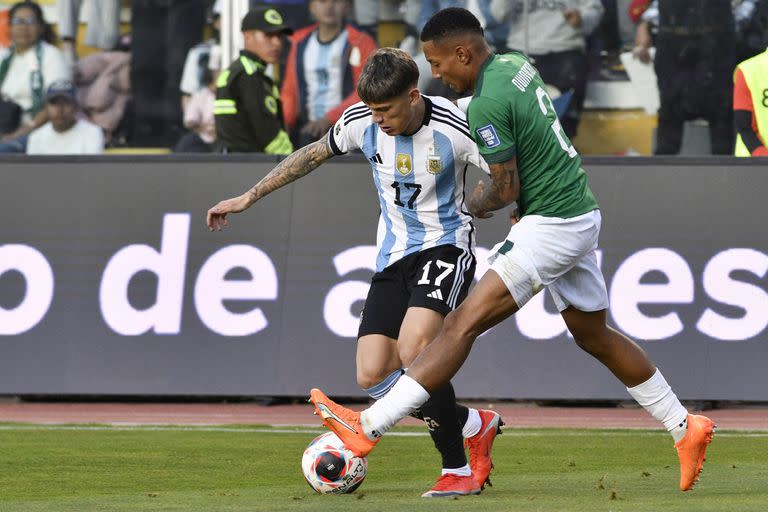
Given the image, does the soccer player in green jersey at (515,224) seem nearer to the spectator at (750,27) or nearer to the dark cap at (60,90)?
the spectator at (750,27)

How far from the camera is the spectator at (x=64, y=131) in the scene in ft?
45.5

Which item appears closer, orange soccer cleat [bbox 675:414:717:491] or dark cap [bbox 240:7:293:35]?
orange soccer cleat [bbox 675:414:717:491]

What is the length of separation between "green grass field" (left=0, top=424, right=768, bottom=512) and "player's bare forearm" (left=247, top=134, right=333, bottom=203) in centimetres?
150

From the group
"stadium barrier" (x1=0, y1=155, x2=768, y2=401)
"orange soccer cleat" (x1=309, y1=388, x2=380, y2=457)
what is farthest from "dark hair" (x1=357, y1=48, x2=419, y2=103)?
"stadium barrier" (x1=0, y1=155, x2=768, y2=401)

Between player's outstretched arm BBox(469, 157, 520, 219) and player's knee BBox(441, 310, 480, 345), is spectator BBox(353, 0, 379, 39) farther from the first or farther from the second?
player's knee BBox(441, 310, 480, 345)

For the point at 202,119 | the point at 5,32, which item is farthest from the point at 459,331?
the point at 5,32

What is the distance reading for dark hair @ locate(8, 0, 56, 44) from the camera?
14.0 metres

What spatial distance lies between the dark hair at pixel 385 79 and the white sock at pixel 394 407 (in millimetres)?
1324

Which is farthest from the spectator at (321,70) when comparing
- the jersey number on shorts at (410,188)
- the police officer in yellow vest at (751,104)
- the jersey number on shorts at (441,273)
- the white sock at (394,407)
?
the white sock at (394,407)

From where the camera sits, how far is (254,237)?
11453 millimetres

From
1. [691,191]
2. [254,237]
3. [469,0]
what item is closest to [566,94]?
[469,0]

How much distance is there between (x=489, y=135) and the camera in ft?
21.6

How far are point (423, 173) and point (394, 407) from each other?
1.34 meters

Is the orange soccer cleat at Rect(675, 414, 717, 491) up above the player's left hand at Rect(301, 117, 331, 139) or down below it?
below
